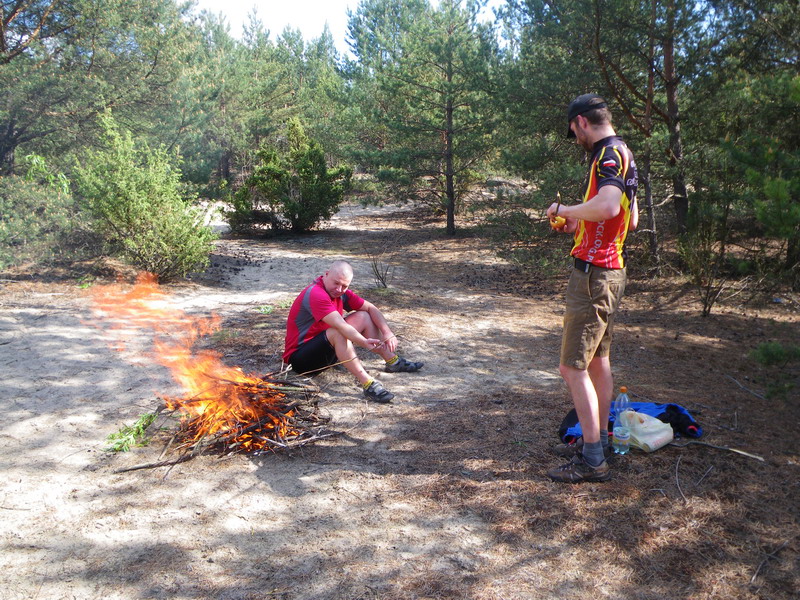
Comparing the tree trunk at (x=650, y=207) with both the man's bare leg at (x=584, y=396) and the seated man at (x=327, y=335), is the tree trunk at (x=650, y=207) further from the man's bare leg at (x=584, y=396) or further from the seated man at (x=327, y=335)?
the man's bare leg at (x=584, y=396)

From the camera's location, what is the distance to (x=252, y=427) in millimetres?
3762

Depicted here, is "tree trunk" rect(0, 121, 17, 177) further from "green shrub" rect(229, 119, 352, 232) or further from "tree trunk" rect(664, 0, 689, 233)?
"tree trunk" rect(664, 0, 689, 233)

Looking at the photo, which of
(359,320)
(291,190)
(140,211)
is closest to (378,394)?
(359,320)

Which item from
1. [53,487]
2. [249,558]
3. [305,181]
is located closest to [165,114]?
[305,181]

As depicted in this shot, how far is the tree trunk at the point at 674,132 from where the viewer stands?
8.08m

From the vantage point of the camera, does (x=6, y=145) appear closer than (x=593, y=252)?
No

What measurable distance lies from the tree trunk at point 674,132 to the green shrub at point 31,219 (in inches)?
369

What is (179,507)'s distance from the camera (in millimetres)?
3080

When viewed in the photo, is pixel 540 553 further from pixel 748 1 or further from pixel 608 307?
pixel 748 1

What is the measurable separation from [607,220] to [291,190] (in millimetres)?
13272

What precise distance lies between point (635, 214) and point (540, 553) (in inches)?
75.5

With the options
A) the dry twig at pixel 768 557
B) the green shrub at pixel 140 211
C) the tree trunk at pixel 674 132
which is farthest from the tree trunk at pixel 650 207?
the green shrub at pixel 140 211

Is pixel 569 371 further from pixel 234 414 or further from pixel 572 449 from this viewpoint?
pixel 234 414

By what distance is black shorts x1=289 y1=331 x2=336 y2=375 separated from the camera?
15.0 feet
